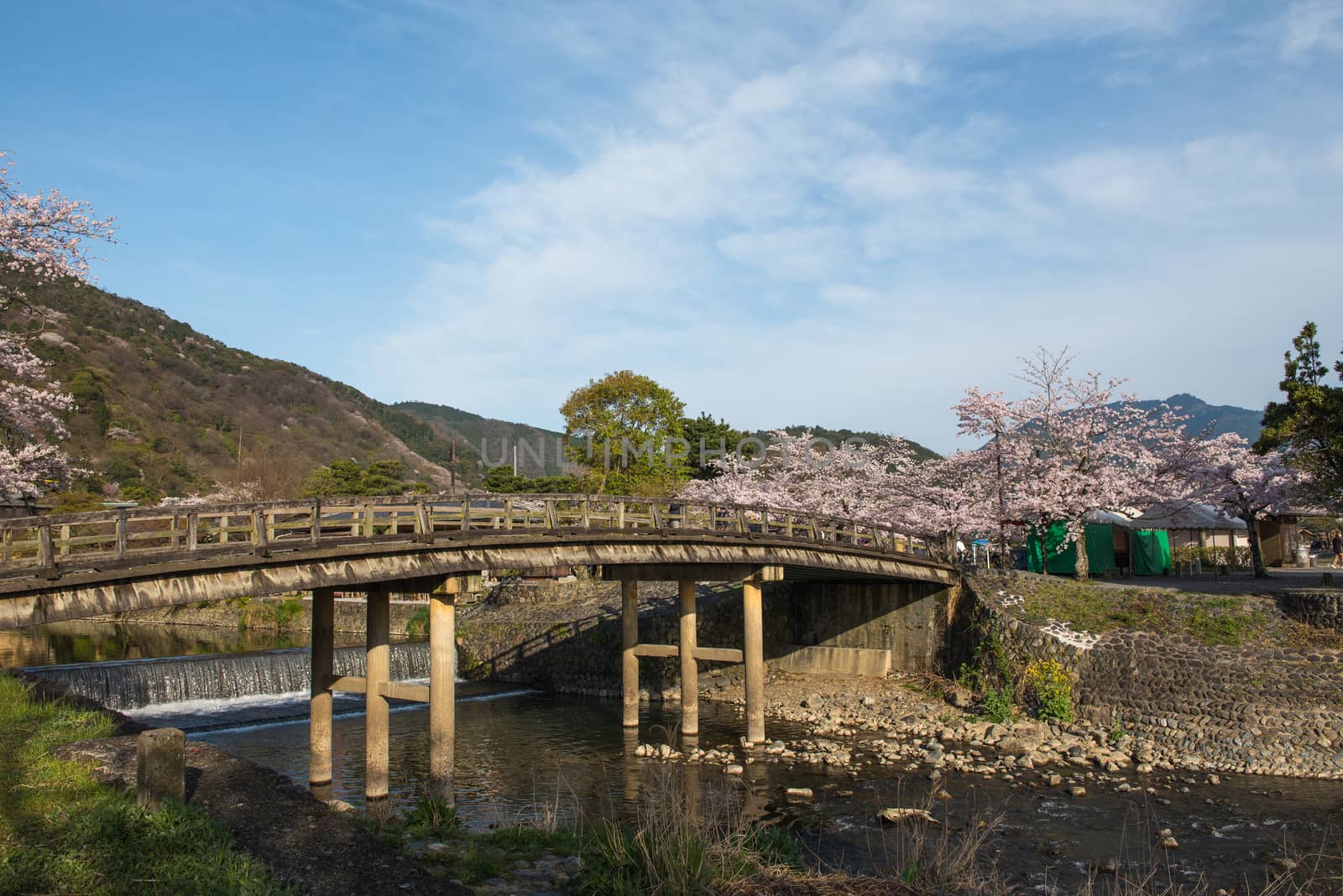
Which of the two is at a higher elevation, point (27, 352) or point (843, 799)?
point (27, 352)

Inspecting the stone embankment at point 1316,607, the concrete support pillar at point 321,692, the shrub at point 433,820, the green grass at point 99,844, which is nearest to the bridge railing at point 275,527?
the concrete support pillar at point 321,692

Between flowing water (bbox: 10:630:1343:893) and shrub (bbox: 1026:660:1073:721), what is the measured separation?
4.09m

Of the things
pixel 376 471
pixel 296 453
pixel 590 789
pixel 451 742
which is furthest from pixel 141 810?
pixel 296 453

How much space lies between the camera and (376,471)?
273ft

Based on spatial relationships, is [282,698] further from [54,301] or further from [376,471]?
[54,301]

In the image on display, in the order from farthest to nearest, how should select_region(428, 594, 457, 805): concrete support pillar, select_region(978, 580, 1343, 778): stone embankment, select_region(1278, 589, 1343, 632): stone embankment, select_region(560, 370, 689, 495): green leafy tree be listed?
1. select_region(560, 370, 689, 495): green leafy tree
2. select_region(1278, 589, 1343, 632): stone embankment
3. select_region(978, 580, 1343, 778): stone embankment
4. select_region(428, 594, 457, 805): concrete support pillar

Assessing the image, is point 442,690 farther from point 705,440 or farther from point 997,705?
point 705,440

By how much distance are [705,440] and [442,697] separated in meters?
48.1

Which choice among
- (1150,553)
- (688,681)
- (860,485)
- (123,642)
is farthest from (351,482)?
(1150,553)

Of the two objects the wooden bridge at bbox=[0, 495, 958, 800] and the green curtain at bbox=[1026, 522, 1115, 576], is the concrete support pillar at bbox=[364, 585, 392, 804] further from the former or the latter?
the green curtain at bbox=[1026, 522, 1115, 576]

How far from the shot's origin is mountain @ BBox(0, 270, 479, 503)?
82.8 m

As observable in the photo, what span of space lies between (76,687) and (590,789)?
18713 mm

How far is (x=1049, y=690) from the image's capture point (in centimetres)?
2694

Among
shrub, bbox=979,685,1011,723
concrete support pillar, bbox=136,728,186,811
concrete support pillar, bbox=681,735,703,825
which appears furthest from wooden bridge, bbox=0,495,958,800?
shrub, bbox=979,685,1011,723
